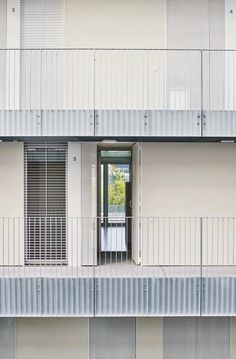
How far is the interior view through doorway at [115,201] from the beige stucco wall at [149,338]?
1570 millimetres

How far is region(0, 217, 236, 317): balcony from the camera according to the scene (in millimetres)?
7039

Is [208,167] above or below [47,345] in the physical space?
above

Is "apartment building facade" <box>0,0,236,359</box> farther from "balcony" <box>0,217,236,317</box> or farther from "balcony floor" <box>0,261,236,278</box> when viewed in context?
"balcony floor" <box>0,261,236,278</box>

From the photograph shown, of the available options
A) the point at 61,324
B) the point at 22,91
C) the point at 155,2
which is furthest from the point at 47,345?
the point at 155,2

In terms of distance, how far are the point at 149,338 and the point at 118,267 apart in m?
1.52

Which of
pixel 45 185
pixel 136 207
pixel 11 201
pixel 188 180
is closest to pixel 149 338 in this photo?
pixel 136 207

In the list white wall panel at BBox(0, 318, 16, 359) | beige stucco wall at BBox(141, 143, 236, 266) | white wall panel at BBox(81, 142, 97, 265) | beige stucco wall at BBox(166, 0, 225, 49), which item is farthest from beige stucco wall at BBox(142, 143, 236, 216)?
white wall panel at BBox(0, 318, 16, 359)

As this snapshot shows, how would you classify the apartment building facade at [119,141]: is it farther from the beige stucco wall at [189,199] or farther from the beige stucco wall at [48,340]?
the beige stucco wall at [48,340]

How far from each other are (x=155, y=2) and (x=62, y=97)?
2.79 metres

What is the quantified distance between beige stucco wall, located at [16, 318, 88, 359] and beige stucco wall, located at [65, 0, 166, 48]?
568 cm

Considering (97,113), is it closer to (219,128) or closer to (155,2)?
(219,128)

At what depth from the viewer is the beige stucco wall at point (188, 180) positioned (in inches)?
344

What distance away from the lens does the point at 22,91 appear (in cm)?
877

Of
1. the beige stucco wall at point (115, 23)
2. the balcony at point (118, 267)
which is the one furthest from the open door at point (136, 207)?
the beige stucco wall at point (115, 23)
